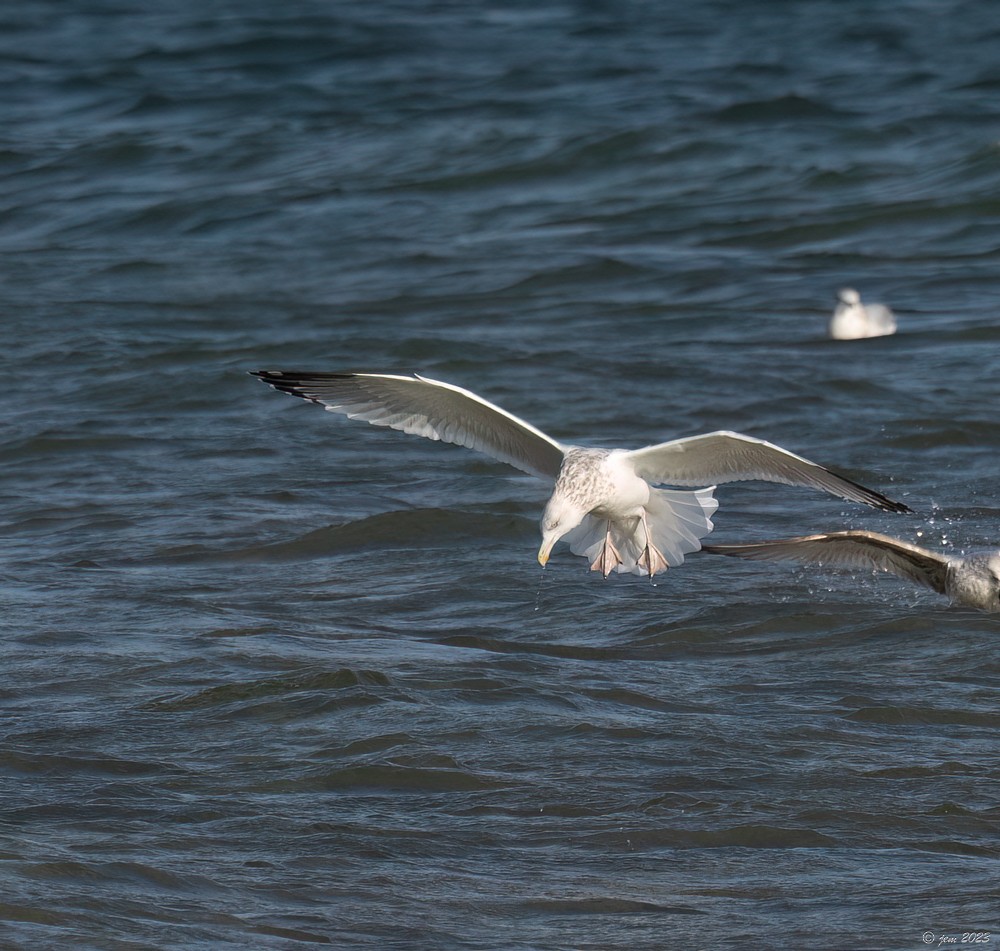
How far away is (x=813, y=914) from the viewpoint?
170 inches

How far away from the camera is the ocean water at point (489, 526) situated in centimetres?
464

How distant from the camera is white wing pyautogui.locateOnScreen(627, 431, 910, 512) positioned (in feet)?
20.6

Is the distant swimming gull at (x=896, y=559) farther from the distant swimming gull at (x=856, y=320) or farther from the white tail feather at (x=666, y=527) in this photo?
the distant swimming gull at (x=856, y=320)

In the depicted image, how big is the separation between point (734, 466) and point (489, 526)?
1.86 meters

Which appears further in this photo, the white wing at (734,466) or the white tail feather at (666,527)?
the white tail feather at (666,527)

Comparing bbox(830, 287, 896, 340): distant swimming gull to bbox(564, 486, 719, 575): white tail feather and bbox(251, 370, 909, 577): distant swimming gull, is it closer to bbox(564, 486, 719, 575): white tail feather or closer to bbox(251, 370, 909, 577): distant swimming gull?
bbox(251, 370, 909, 577): distant swimming gull

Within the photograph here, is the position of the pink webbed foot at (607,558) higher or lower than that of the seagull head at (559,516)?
lower

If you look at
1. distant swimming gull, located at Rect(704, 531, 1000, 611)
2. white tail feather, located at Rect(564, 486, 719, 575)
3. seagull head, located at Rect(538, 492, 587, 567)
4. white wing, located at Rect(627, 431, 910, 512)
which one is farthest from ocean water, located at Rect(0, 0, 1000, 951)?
white wing, located at Rect(627, 431, 910, 512)

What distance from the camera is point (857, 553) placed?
22.8 ft

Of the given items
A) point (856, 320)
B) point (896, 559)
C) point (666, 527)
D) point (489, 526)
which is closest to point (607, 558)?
point (666, 527)

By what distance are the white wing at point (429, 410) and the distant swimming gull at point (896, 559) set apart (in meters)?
0.81

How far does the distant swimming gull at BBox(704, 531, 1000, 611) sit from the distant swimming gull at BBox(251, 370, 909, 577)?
0.28 metres

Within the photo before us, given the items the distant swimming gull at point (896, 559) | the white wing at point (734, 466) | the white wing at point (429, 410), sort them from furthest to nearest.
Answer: the distant swimming gull at point (896, 559) → the white wing at point (429, 410) → the white wing at point (734, 466)

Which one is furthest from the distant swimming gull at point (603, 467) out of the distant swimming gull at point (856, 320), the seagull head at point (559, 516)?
the distant swimming gull at point (856, 320)
